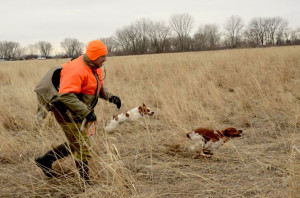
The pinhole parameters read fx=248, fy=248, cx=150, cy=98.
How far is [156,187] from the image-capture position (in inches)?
91.3

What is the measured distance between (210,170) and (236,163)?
1.14ft

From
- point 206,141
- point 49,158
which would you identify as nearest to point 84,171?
point 49,158

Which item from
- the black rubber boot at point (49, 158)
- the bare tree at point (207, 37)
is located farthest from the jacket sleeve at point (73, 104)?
the bare tree at point (207, 37)

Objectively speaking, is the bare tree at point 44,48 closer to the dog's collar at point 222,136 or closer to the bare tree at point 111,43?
the bare tree at point 111,43

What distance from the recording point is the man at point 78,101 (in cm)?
214

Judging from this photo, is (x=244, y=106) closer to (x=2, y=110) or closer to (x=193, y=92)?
(x=193, y=92)

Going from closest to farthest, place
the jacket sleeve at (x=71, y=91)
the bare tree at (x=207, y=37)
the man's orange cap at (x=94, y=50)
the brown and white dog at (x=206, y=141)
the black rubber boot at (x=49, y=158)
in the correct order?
1. the jacket sleeve at (x=71, y=91)
2. the man's orange cap at (x=94, y=50)
3. the black rubber boot at (x=49, y=158)
4. the brown and white dog at (x=206, y=141)
5. the bare tree at (x=207, y=37)

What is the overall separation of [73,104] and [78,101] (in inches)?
2.0

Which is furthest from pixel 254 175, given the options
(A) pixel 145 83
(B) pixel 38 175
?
(A) pixel 145 83

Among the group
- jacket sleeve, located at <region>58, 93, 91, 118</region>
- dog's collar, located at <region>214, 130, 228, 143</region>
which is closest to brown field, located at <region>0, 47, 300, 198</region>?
dog's collar, located at <region>214, 130, 228, 143</region>

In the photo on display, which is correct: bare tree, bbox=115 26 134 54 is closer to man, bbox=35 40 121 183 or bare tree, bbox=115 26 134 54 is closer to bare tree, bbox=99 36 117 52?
bare tree, bbox=99 36 117 52

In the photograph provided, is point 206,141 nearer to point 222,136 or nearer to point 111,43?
point 222,136

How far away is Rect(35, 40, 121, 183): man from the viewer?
2.14 meters

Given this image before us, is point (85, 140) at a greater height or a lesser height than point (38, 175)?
greater
